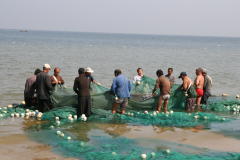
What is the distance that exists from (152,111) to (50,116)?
3.48m

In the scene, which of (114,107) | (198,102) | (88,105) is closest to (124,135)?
(88,105)

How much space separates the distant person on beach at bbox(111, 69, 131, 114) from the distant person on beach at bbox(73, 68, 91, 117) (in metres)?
0.89

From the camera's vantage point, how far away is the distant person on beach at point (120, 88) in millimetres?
11609

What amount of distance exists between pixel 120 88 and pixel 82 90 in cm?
123

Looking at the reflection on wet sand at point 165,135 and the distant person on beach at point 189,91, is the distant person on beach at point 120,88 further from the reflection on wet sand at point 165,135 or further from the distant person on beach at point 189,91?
the distant person on beach at point 189,91

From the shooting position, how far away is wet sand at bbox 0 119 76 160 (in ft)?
26.6

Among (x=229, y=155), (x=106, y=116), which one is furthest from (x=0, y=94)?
(x=229, y=155)

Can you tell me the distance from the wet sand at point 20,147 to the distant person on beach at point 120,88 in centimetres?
305

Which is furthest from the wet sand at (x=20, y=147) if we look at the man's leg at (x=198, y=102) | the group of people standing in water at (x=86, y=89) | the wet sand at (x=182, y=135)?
the man's leg at (x=198, y=102)

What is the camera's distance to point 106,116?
11617mm

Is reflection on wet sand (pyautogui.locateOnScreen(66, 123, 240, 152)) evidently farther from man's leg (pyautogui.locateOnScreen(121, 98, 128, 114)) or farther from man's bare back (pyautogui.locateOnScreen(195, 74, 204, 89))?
man's bare back (pyautogui.locateOnScreen(195, 74, 204, 89))

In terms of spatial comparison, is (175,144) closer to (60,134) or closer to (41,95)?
(60,134)

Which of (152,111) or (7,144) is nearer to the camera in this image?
(7,144)

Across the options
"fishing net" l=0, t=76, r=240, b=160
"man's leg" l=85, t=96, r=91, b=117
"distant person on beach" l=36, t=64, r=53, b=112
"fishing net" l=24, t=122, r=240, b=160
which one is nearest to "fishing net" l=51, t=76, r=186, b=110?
"fishing net" l=0, t=76, r=240, b=160
